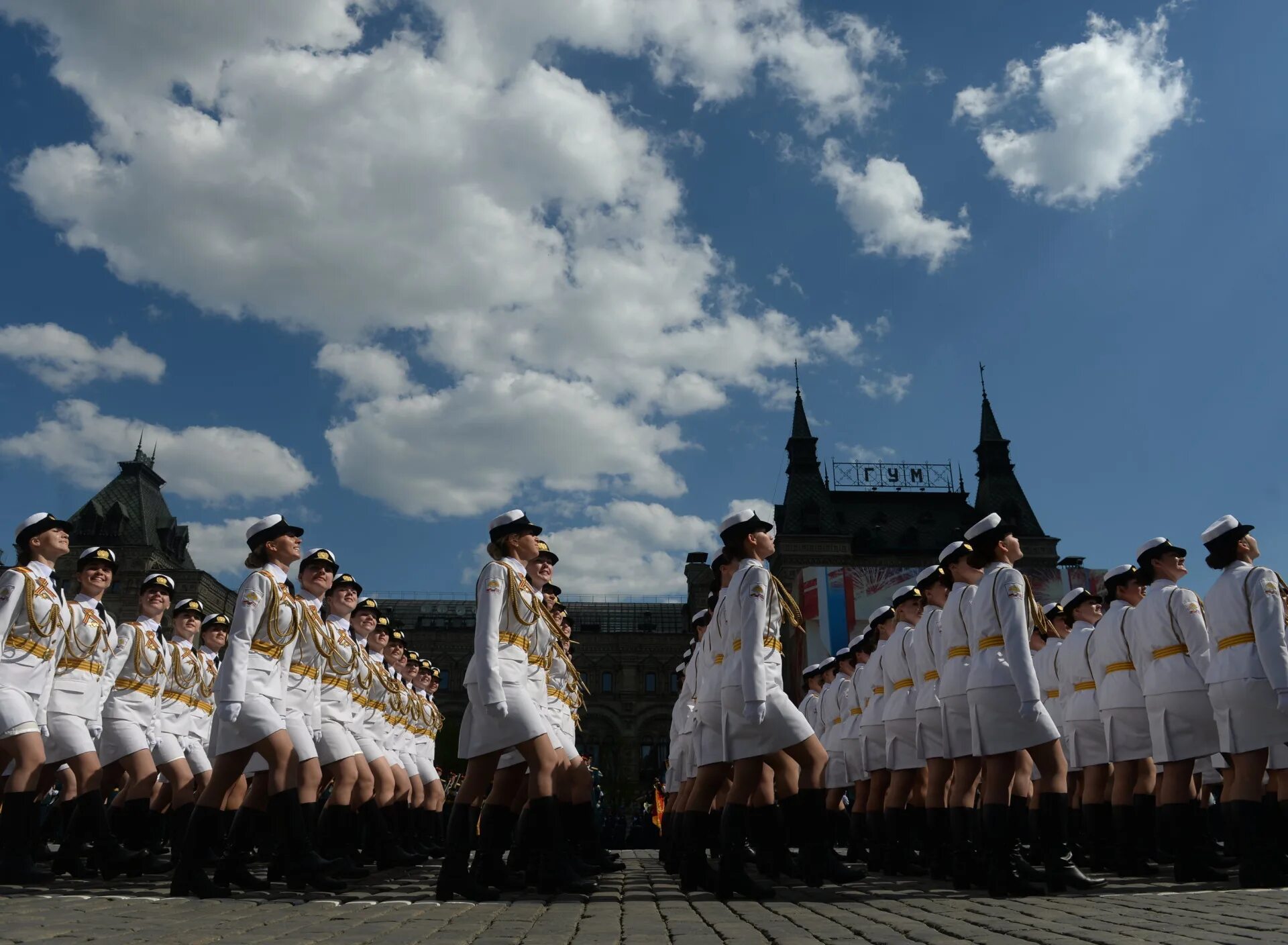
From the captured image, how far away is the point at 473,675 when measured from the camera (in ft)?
21.5

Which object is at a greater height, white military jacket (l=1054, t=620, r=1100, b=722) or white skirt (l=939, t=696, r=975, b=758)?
white military jacket (l=1054, t=620, r=1100, b=722)

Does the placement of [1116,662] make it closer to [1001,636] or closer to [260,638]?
[1001,636]

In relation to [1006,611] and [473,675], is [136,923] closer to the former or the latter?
[473,675]

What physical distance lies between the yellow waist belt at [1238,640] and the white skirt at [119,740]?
350 inches

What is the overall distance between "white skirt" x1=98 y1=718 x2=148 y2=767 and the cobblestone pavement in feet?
6.68

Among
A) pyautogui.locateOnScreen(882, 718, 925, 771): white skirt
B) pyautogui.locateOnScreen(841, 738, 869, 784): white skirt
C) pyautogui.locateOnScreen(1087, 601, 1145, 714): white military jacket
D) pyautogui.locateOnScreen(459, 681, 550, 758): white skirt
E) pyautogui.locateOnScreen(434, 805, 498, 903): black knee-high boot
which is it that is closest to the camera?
pyautogui.locateOnScreen(434, 805, 498, 903): black knee-high boot

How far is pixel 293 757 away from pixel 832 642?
168 feet

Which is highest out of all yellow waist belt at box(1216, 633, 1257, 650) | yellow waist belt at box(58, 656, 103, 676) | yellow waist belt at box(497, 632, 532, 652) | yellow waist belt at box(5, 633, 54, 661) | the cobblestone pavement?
yellow waist belt at box(1216, 633, 1257, 650)

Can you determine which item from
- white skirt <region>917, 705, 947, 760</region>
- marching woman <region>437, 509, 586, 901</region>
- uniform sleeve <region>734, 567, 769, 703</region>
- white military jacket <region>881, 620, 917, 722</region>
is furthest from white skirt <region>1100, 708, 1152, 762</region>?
marching woman <region>437, 509, 586, 901</region>

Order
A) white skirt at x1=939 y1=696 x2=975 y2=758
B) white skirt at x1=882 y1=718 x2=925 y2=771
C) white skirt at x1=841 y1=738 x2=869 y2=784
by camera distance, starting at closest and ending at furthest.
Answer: white skirt at x1=939 y1=696 x2=975 y2=758, white skirt at x1=882 y1=718 x2=925 y2=771, white skirt at x1=841 y1=738 x2=869 y2=784

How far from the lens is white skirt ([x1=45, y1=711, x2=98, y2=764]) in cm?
775

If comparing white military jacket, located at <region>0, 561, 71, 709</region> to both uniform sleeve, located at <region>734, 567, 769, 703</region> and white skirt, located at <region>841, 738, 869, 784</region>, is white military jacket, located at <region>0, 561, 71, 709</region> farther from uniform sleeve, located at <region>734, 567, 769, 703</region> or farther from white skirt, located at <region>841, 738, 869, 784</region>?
white skirt, located at <region>841, 738, 869, 784</region>

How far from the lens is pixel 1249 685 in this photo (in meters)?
6.84

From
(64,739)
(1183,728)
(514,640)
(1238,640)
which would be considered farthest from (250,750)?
(1238,640)
